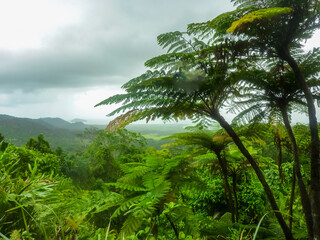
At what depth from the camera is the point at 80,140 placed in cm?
1519

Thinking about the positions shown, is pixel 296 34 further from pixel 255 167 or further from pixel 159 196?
pixel 159 196

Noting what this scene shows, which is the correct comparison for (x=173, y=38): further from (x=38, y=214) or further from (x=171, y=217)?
(x=38, y=214)

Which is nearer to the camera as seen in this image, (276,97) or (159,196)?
(159,196)

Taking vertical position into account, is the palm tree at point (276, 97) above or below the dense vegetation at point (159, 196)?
above

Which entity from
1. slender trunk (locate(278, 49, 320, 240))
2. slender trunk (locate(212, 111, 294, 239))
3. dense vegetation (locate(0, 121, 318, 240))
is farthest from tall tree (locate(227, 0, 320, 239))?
dense vegetation (locate(0, 121, 318, 240))


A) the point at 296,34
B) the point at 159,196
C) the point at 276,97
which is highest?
the point at 296,34

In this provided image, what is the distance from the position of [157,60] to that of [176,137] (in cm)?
103

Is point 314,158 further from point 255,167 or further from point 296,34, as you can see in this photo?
point 296,34

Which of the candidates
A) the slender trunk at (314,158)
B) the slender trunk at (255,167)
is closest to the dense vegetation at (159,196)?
the slender trunk at (255,167)

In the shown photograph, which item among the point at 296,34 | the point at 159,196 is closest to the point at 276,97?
the point at 296,34

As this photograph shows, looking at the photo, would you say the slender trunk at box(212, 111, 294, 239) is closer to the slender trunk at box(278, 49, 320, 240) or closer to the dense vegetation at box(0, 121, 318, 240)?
the dense vegetation at box(0, 121, 318, 240)

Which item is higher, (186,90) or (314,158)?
(186,90)

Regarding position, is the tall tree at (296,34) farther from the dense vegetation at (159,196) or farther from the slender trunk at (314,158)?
the dense vegetation at (159,196)

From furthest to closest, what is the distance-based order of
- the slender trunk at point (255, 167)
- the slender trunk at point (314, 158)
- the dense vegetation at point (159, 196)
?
the slender trunk at point (255, 167)
the slender trunk at point (314, 158)
the dense vegetation at point (159, 196)
